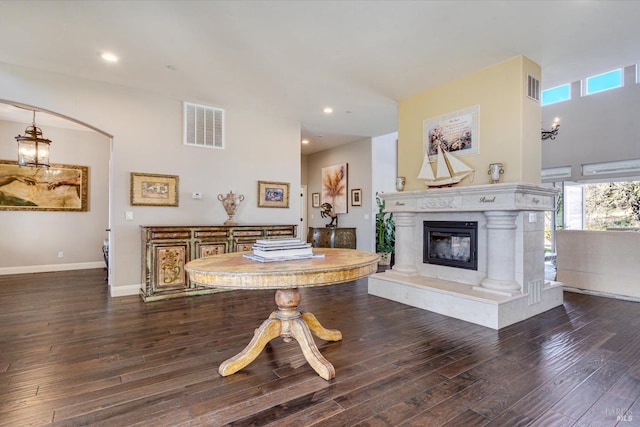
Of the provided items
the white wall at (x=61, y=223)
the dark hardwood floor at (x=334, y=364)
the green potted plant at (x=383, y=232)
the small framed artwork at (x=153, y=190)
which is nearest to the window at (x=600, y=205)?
the green potted plant at (x=383, y=232)

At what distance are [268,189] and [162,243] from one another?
193cm

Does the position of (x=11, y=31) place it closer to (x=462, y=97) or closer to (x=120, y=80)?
(x=120, y=80)

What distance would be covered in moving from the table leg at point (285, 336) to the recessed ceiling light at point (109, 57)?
3.19m

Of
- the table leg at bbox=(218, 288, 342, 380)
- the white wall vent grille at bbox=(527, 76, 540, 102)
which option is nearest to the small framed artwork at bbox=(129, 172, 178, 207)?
the table leg at bbox=(218, 288, 342, 380)

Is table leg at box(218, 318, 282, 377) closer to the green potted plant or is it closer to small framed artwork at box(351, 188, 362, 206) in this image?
the green potted plant

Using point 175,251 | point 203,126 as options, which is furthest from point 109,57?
point 175,251

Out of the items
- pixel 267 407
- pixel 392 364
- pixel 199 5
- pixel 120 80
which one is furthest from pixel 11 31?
pixel 392 364

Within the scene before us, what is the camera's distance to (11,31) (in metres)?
2.90

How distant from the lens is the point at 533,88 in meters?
3.46

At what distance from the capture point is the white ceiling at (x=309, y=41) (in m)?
2.59

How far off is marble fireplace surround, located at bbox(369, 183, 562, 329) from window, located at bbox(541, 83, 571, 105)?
20.9 ft

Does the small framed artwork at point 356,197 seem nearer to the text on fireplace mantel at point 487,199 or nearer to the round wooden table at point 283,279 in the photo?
the text on fireplace mantel at point 487,199

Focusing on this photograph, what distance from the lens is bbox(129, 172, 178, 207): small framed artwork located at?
4.29 meters

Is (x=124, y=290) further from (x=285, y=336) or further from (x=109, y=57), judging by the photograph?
(x=285, y=336)
